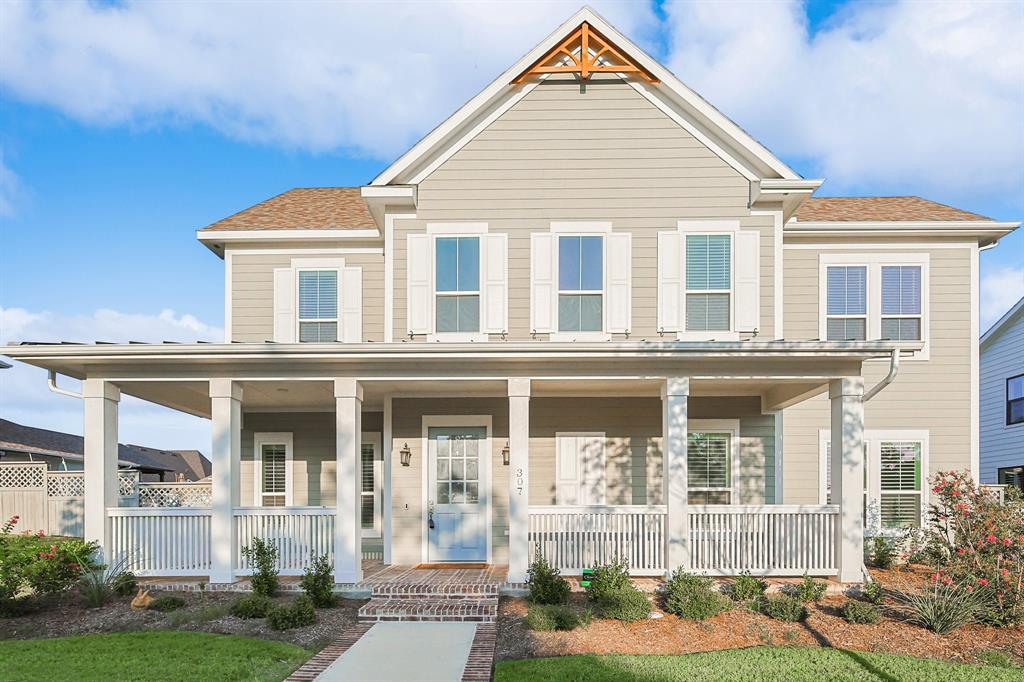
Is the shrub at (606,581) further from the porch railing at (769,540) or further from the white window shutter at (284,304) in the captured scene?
the white window shutter at (284,304)

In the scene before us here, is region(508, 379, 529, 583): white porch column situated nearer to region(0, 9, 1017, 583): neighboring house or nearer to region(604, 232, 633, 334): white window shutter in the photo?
region(0, 9, 1017, 583): neighboring house

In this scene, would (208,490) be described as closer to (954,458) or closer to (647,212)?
(647,212)

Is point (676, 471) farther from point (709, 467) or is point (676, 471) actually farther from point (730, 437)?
point (730, 437)

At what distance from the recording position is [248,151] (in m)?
21.7

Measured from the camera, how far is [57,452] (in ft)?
79.5

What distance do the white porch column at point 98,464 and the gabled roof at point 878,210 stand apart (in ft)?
39.5

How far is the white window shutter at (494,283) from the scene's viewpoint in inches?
474

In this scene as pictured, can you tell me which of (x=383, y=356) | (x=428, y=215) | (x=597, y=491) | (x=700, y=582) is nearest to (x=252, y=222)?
(x=428, y=215)

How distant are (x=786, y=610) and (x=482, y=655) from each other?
12.6 feet

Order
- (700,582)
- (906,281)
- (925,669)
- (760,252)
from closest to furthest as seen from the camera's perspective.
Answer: (925,669) < (700,582) < (760,252) < (906,281)

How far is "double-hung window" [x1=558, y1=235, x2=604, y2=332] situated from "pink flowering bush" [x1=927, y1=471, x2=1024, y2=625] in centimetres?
555

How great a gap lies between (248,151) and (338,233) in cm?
1030

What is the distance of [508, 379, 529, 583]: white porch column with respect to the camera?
10.1m

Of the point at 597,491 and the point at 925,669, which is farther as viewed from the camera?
the point at 597,491
